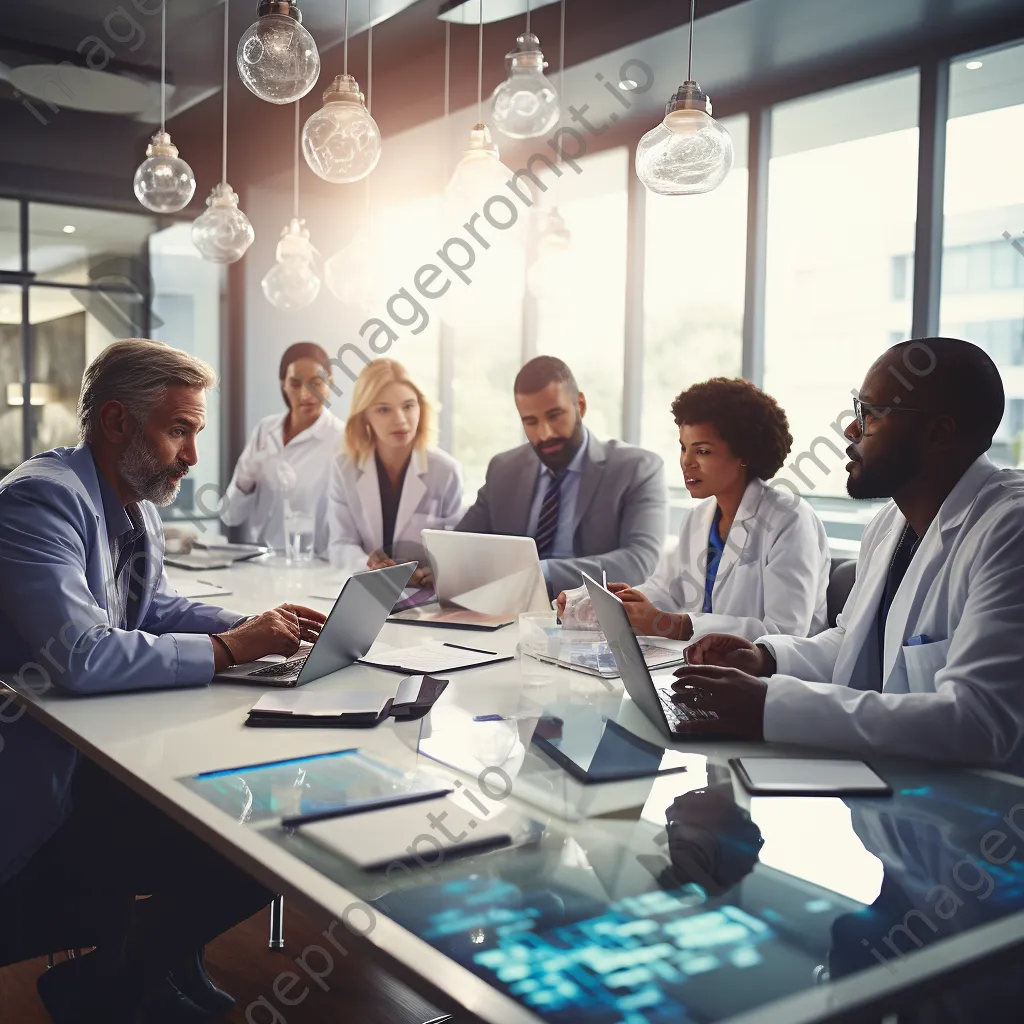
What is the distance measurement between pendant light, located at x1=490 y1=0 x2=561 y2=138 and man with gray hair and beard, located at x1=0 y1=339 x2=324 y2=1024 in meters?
1.05

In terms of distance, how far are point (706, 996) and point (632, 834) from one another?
361mm

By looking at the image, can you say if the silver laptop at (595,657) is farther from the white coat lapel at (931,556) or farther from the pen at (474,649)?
the white coat lapel at (931,556)

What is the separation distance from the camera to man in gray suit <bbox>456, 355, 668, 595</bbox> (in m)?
3.59

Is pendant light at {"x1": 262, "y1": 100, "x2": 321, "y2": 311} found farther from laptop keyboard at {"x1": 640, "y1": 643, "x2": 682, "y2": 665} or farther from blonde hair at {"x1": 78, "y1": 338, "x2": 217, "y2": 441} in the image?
laptop keyboard at {"x1": 640, "y1": 643, "x2": 682, "y2": 665}

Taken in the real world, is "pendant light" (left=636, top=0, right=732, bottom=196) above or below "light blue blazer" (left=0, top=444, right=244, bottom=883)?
above

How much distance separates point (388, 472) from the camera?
4414 millimetres

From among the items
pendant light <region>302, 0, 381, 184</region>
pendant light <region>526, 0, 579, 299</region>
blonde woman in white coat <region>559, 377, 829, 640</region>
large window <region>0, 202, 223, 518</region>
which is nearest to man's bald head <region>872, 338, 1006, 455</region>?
blonde woman in white coat <region>559, 377, 829, 640</region>

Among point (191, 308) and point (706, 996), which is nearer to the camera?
point (706, 996)

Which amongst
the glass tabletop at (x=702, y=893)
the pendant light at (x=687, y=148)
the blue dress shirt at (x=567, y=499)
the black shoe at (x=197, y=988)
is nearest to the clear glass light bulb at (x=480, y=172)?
the pendant light at (x=687, y=148)

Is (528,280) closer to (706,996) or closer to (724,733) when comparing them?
(724,733)

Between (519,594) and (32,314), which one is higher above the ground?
(32,314)

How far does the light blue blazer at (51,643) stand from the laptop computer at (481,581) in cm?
91

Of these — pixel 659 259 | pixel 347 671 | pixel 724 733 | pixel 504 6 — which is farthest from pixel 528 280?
pixel 724 733

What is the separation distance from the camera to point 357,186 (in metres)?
7.11
